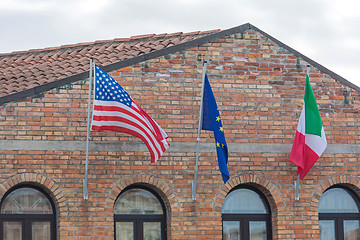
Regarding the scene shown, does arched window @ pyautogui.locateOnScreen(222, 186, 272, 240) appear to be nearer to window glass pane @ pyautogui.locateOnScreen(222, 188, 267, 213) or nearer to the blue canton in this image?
window glass pane @ pyautogui.locateOnScreen(222, 188, 267, 213)

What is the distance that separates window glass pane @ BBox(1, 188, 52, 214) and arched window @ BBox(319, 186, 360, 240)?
5.32m

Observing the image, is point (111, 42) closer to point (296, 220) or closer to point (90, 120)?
point (90, 120)

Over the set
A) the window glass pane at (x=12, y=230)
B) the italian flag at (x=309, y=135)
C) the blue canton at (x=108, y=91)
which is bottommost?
the window glass pane at (x=12, y=230)

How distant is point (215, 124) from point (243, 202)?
2.01m

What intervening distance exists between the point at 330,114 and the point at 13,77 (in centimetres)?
640

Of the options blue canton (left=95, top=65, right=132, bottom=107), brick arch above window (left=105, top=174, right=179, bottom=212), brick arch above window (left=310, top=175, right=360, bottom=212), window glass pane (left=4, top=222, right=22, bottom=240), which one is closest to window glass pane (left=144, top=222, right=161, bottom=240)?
brick arch above window (left=105, top=174, right=179, bottom=212)

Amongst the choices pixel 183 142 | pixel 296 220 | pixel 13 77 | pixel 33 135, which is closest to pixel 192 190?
pixel 183 142

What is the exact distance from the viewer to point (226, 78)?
617 inches

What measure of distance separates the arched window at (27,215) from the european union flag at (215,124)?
10.3ft

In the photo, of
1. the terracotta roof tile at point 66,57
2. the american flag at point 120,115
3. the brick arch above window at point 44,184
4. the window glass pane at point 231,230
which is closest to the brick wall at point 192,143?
the brick arch above window at point 44,184

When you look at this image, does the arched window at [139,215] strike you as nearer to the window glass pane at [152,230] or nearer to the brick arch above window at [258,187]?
the window glass pane at [152,230]

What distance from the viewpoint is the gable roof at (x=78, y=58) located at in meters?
15.1

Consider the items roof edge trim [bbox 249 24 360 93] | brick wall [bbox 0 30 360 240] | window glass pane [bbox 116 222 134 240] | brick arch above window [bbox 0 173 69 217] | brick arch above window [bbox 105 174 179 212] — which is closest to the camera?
brick arch above window [bbox 0 173 69 217]

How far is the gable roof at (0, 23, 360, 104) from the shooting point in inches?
594
